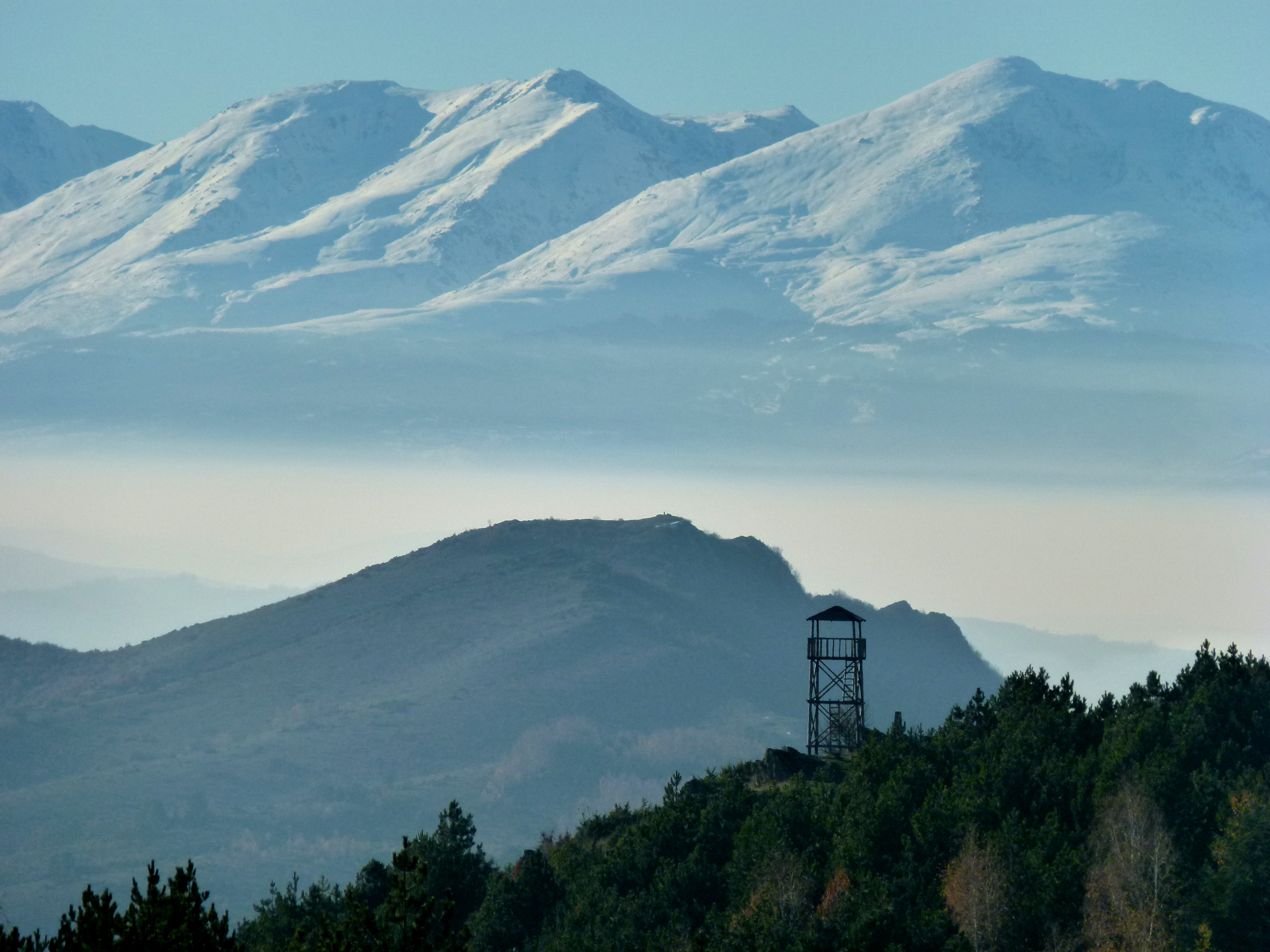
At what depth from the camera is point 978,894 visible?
196 feet

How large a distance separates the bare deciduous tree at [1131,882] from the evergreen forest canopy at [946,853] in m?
0.10

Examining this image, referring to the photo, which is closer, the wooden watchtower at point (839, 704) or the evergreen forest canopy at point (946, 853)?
the evergreen forest canopy at point (946, 853)

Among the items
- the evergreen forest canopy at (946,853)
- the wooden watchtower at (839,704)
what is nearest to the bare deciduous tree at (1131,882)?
the evergreen forest canopy at (946,853)

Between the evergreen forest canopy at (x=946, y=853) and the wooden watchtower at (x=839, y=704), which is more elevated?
the wooden watchtower at (x=839, y=704)

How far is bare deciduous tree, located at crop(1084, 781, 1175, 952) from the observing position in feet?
185

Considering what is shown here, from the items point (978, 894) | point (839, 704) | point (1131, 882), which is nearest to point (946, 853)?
point (978, 894)

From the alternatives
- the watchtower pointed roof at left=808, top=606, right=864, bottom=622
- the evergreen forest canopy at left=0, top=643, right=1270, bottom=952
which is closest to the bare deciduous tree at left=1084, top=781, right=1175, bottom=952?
the evergreen forest canopy at left=0, top=643, right=1270, bottom=952

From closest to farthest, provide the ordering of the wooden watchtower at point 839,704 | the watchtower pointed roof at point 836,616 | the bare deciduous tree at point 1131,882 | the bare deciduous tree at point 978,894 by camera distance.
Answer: the bare deciduous tree at point 1131,882, the bare deciduous tree at point 978,894, the wooden watchtower at point 839,704, the watchtower pointed roof at point 836,616

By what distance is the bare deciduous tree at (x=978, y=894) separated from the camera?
5828 centimetres

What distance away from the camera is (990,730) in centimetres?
8325

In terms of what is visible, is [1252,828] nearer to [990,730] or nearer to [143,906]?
[990,730]

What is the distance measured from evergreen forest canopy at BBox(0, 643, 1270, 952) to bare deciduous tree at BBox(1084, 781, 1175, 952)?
96mm

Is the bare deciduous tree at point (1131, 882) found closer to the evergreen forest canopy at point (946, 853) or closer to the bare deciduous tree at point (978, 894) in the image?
the evergreen forest canopy at point (946, 853)

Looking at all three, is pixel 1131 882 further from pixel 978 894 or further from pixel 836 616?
pixel 836 616
